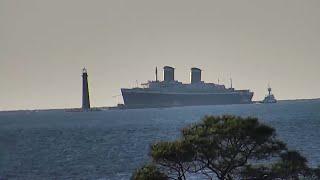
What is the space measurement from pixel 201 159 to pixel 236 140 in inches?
63.8

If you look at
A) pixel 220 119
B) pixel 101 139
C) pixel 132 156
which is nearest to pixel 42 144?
pixel 101 139

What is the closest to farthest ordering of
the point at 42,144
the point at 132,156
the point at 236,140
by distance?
1. the point at 236,140
2. the point at 132,156
3. the point at 42,144

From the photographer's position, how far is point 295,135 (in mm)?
113562

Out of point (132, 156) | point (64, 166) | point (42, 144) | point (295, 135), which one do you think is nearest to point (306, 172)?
point (64, 166)

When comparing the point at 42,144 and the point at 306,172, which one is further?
the point at 42,144

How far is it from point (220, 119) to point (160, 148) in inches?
109

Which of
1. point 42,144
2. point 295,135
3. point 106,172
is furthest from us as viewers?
point 42,144

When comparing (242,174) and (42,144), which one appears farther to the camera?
(42,144)

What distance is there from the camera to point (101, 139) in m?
135

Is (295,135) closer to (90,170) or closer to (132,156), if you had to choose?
(132,156)

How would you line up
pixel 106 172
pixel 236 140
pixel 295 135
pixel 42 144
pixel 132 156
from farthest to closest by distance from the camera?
pixel 42 144 → pixel 295 135 → pixel 132 156 → pixel 106 172 → pixel 236 140

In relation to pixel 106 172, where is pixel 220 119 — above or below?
→ above

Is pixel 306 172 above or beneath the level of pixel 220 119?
beneath

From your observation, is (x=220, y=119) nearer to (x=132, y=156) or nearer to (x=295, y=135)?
(x=132, y=156)
